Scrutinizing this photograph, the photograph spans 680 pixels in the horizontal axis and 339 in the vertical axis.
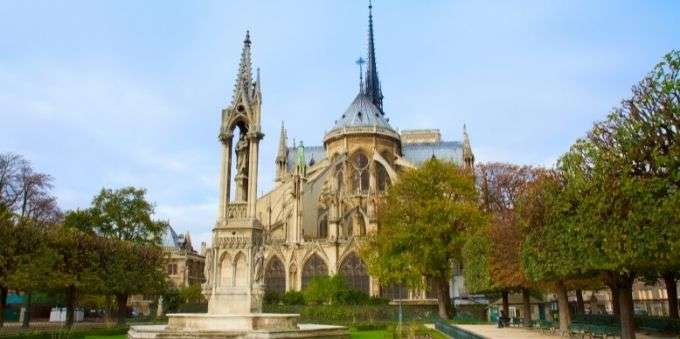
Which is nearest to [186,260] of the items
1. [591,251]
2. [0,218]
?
[0,218]

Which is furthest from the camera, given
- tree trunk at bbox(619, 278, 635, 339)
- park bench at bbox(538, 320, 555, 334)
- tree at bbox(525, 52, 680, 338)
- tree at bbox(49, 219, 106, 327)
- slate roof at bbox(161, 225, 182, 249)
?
slate roof at bbox(161, 225, 182, 249)

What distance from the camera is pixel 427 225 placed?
38938 millimetres

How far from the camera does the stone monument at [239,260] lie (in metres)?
16.3

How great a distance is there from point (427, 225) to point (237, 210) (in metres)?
22.1

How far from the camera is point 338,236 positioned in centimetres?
6175

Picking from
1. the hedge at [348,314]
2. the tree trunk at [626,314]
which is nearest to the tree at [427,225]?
the hedge at [348,314]

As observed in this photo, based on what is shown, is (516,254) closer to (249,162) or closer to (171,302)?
(249,162)

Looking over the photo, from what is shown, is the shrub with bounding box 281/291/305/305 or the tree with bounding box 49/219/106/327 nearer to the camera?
the tree with bounding box 49/219/106/327

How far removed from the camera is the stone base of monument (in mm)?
15320

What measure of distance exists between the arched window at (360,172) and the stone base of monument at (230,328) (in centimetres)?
5294

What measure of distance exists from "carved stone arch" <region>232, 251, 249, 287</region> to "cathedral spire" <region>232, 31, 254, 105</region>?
216 inches

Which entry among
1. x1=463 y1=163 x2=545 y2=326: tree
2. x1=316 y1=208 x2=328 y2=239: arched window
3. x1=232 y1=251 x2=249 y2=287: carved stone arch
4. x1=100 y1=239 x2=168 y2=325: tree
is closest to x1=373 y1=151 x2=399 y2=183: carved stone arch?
x1=316 y1=208 x2=328 y2=239: arched window

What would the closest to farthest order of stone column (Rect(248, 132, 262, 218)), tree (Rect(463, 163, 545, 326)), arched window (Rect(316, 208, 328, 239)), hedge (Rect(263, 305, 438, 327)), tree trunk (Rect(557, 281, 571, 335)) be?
stone column (Rect(248, 132, 262, 218))
tree trunk (Rect(557, 281, 571, 335))
tree (Rect(463, 163, 545, 326))
hedge (Rect(263, 305, 438, 327))
arched window (Rect(316, 208, 328, 239))

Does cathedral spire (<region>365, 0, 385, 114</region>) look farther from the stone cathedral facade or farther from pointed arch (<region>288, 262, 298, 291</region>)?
pointed arch (<region>288, 262, 298, 291</region>)
